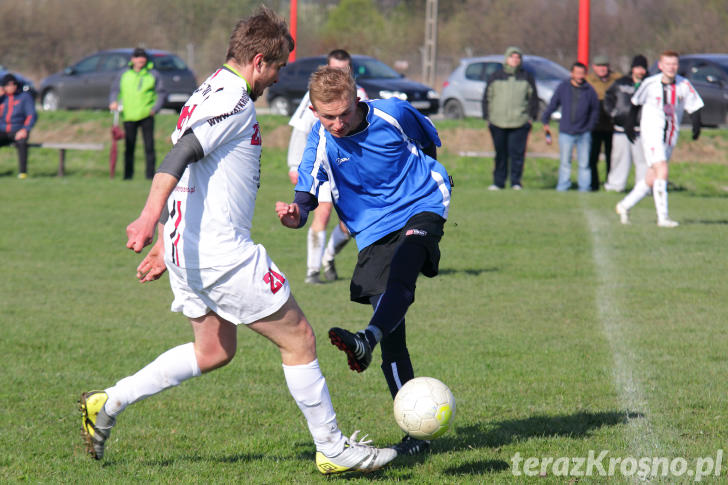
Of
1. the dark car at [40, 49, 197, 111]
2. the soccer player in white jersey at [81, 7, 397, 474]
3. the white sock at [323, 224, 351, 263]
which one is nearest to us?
the soccer player in white jersey at [81, 7, 397, 474]

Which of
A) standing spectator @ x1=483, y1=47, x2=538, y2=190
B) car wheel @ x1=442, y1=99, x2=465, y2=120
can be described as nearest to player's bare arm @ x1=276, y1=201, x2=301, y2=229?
standing spectator @ x1=483, y1=47, x2=538, y2=190

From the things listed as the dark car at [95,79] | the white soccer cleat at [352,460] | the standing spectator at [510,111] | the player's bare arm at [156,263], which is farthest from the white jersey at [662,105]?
the dark car at [95,79]

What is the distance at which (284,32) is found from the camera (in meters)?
4.14

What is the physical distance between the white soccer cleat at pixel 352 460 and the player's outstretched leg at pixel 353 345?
364 millimetres

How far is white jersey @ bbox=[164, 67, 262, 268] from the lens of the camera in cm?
399

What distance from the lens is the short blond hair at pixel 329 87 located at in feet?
14.4

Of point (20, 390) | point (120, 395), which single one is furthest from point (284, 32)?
point (20, 390)

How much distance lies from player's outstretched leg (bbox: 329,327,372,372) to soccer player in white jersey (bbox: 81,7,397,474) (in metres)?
0.18

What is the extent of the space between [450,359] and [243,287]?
2.93 metres

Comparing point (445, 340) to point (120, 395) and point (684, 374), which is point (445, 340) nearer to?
point (684, 374)

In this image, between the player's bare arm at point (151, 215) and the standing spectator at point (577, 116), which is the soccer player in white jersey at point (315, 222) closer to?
the player's bare arm at point (151, 215)

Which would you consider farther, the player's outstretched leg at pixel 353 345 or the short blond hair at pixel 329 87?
the short blond hair at pixel 329 87

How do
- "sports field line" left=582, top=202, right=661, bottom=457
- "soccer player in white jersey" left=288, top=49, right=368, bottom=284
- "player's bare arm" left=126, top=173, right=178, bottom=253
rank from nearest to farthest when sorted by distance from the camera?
"player's bare arm" left=126, top=173, right=178, bottom=253
"sports field line" left=582, top=202, right=661, bottom=457
"soccer player in white jersey" left=288, top=49, right=368, bottom=284

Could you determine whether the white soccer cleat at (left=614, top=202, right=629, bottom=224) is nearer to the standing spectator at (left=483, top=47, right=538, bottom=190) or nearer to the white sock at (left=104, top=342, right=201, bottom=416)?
the standing spectator at (left=483, top=47, right=538, bottom=190)
